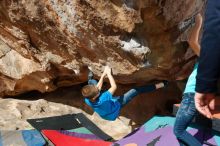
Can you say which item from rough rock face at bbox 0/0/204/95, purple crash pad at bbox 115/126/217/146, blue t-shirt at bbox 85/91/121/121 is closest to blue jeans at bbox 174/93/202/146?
purple crash pad at bbox 115/126/217/146

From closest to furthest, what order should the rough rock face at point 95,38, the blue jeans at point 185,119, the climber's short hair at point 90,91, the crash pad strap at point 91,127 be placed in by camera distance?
the blue jeans at point 185,119
the rough rock face at point 95,38
the climber's short hair at point 90,91
the crash pad strap at point 91,127

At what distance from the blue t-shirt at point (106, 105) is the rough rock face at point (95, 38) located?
32 centimetres

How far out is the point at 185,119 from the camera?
9.53 feet

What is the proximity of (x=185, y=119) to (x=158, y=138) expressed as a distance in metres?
0.64

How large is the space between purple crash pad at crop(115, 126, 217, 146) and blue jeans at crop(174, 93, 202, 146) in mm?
223

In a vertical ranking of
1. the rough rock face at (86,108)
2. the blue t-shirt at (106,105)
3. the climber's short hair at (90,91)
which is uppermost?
the climber's short hair at (90,91)

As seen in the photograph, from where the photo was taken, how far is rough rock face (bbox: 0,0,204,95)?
10.2 feet

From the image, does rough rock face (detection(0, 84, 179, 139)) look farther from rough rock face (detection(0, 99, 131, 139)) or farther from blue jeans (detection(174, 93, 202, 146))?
blue jeans (detection(174, 93, 202, 146))

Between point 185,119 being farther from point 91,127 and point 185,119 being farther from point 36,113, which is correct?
point 36,113

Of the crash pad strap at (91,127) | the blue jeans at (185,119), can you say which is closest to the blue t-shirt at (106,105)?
the blue jeans at (185,119)

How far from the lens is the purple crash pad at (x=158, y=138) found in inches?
125

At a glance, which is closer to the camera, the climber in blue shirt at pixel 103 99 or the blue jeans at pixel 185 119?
the blue jeans at pixel 185 119

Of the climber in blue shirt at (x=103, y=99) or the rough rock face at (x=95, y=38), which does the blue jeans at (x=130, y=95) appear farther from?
the rough rock face at (x=95, y=38)

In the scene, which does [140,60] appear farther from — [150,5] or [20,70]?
[20,70]
